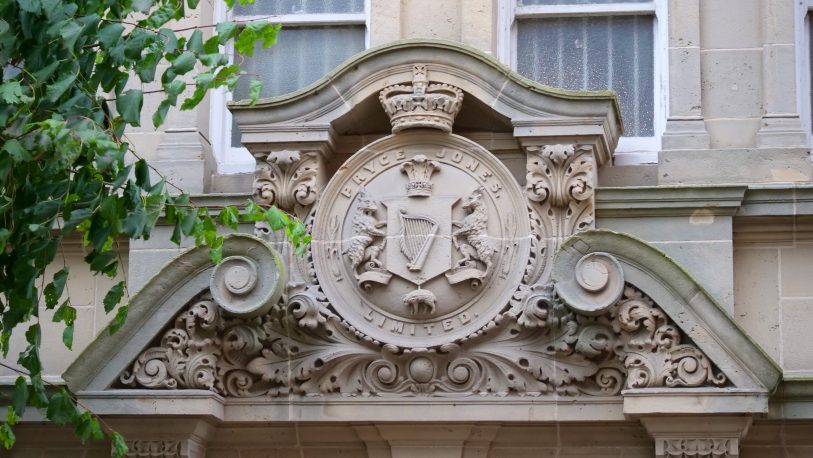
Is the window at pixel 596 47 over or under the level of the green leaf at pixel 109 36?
over

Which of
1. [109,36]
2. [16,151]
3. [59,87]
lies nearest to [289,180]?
[109,36]

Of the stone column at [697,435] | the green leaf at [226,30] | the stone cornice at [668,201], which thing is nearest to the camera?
the green leaf at [226,30]

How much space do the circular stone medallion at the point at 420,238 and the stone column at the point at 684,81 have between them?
3.98 ft

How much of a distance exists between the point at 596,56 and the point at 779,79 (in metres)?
1.27

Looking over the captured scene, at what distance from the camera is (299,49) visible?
40.8 ft

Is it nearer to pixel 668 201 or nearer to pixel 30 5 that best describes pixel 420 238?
pixel 668 201

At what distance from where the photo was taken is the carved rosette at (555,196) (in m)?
11.0

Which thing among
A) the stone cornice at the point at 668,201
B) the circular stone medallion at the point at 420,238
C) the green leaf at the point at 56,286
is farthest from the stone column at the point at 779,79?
the green leaf at the point at 56,286

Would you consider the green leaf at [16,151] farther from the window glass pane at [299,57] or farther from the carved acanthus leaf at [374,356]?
the window glass pane at [299,57]

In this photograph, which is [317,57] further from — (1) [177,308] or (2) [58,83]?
(2) [58,83]

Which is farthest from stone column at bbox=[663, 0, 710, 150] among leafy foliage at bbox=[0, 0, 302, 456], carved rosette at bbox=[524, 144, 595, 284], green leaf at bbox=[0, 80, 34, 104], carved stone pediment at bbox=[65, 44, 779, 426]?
green leaf at bbox=[0, 80, 34, 104]

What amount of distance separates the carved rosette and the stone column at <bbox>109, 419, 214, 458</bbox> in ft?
7.41

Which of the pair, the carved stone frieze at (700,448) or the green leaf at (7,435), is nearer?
the green leaf at (7,435)

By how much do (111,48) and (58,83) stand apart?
35 cm
